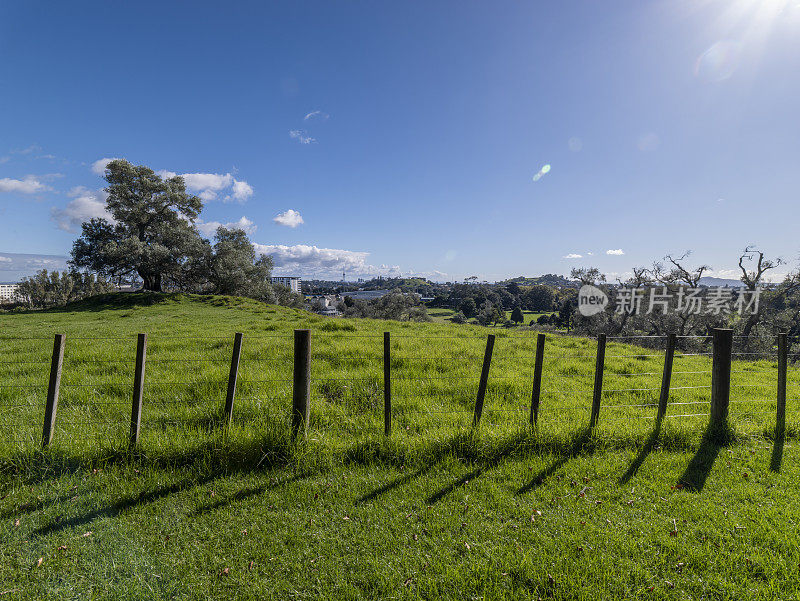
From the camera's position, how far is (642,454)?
16.8ft

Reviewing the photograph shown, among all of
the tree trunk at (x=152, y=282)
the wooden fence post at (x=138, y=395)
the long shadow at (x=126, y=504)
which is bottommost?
the long shadow at (x=126, y=504)

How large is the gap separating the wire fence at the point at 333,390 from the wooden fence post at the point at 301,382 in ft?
0.27

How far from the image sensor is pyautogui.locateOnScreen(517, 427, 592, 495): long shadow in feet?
14.0

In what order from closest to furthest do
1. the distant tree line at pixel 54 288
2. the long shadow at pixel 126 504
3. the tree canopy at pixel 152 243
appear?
the long shadow at pixel 126 504 < the tree canopy at pixel 152 243 < the distant tree line at pixel 54 288

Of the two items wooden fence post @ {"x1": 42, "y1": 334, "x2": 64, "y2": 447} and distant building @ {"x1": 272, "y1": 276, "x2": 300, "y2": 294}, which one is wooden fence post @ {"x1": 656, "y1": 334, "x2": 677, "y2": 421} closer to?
wooden fence post @ {"x1": 42, "y1": 334, "x2": 64, "y2": 447}

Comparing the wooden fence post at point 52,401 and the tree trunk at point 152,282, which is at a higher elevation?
the tree trunk at point 152,282

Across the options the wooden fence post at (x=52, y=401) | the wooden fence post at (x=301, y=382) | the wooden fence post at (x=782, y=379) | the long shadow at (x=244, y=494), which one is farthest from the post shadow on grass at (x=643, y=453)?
the wooden fence post at (x=52, y=401)

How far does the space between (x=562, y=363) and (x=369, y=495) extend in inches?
359

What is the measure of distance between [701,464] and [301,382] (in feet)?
19.8

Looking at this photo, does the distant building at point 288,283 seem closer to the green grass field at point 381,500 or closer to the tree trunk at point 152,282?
the tree trunk at point 152,282

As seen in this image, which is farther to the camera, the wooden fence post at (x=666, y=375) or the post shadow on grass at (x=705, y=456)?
the wooden fence post at (x=666, y=375)

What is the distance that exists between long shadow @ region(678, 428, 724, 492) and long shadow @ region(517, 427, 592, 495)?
3.88 feet

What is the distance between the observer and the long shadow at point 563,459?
4.28m

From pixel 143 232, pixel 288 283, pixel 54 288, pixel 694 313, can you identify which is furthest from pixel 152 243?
pixel 288 283
